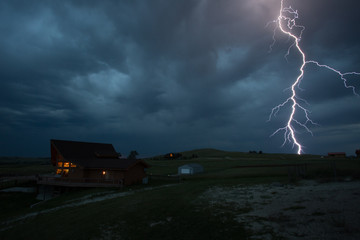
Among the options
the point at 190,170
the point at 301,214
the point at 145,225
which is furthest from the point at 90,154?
the point at 301,214

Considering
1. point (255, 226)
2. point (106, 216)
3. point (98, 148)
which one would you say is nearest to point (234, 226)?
point (255, 226)

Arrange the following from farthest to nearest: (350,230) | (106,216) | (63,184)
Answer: (63,184)
(106,216)
(350,230)

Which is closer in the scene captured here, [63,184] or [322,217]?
[322,217]

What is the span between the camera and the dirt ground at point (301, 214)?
8.70 m

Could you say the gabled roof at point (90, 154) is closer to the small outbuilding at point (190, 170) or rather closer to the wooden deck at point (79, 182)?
the wooden deck at point (79, 182)

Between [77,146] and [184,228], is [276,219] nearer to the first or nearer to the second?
[184,228]

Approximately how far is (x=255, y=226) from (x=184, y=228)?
362 centimetres

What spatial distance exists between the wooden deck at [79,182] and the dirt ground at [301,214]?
21.7 metres

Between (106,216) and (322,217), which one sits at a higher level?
(322,217)

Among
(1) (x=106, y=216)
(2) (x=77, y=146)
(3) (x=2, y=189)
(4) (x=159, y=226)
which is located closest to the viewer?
(4) (x=159, y=226)

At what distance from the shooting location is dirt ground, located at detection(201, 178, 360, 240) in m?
8.70

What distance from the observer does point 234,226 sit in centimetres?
1040

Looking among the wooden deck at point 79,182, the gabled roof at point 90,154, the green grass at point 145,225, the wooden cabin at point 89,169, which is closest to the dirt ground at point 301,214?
the green grass at point 145,225

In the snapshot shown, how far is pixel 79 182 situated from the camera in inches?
1334
